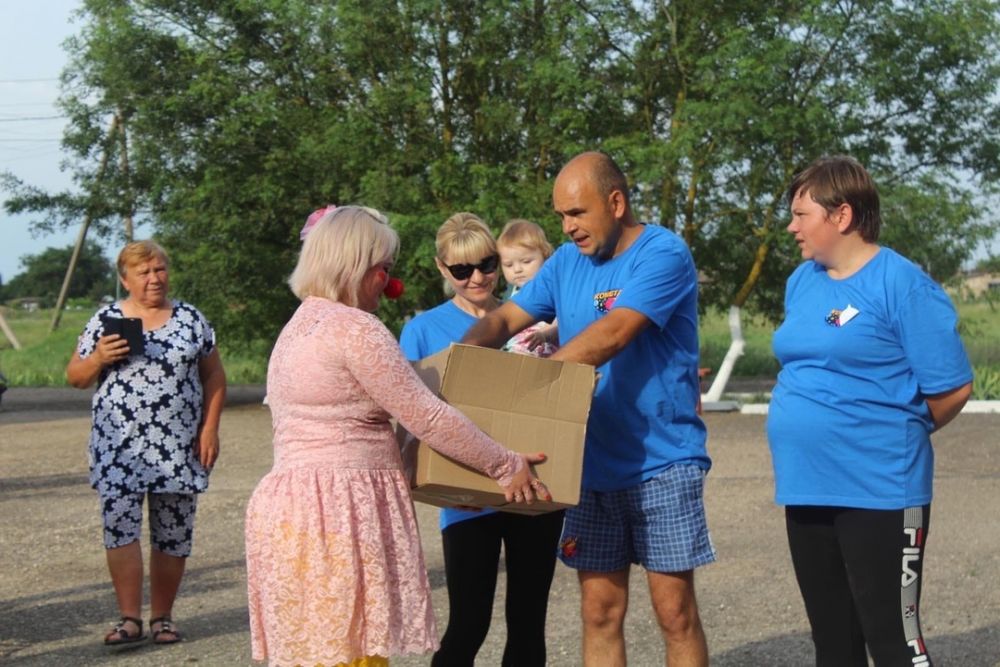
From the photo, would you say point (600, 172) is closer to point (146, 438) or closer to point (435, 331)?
point (435, 331)

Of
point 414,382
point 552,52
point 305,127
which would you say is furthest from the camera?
point 305,127

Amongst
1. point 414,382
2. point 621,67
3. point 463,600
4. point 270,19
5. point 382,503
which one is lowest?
point 463,600

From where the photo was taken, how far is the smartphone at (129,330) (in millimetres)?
6641

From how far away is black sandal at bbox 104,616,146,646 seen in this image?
6.58 m

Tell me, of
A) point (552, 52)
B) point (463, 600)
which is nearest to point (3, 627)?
point (463, 600)

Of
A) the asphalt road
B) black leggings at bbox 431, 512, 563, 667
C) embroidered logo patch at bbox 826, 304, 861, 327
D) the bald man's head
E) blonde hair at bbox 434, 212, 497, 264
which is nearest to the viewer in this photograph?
embroidered logo patch at bbox 826, 304, 861, 327

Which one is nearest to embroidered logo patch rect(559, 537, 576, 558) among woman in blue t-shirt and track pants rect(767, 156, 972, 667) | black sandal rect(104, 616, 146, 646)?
woman in blue t-shirt and track pants rect(767, 156, 972, 667)

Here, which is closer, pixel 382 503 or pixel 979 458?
pixel 382 503

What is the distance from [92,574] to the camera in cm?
860

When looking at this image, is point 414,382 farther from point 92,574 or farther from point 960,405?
point 92,574

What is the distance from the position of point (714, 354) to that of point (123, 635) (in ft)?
96.6

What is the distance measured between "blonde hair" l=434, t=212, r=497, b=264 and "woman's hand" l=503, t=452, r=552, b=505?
1218mm

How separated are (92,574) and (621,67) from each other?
1348 centimetres

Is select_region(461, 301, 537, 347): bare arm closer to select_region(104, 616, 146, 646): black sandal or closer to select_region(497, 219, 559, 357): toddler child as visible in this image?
select_region(497, 219, 559, 357): toddler child
